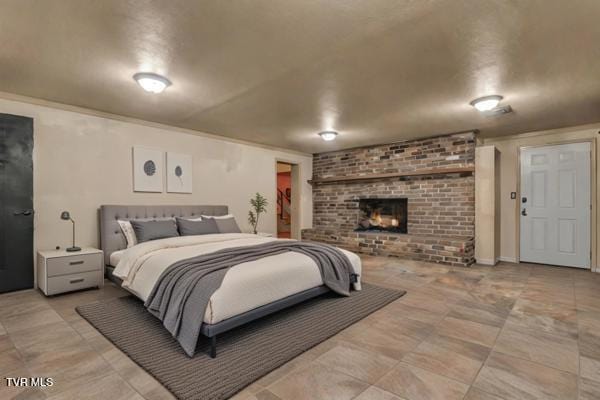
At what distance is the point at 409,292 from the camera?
3.54 m

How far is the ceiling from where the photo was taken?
1.94 metres

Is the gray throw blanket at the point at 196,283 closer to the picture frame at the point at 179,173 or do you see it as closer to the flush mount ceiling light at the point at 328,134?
the picture frame at the point at 179,173

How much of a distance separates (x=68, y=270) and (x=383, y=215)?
5.56 meters

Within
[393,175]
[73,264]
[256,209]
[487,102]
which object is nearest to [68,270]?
[73,264]

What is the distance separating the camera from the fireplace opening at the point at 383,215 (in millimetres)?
6363

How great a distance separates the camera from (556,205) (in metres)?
4.96

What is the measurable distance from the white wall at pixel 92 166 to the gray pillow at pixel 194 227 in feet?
2.61

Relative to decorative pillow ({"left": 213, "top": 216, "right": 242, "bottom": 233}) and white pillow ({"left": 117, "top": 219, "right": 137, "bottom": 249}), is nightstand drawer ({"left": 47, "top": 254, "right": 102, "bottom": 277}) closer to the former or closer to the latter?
white pillow ({"left": 117, "top": 219, "right": 137, "bottom": 249})

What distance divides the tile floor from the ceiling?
2272 millimetres

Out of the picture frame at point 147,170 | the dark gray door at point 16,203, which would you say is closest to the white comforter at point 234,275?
the dark gray door at point 16,203

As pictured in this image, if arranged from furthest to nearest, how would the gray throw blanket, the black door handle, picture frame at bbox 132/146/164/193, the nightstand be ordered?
picture frame at bbox 132/146/164/193 → the black door handle → the nightstand → the gray throw blanket

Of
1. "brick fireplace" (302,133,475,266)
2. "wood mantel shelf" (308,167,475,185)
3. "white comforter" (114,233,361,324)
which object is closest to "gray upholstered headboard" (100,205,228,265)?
"white comforter" (114,233,361,324)

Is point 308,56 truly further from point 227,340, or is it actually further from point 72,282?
point 72,282

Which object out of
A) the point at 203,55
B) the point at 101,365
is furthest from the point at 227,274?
the point at 203,55
